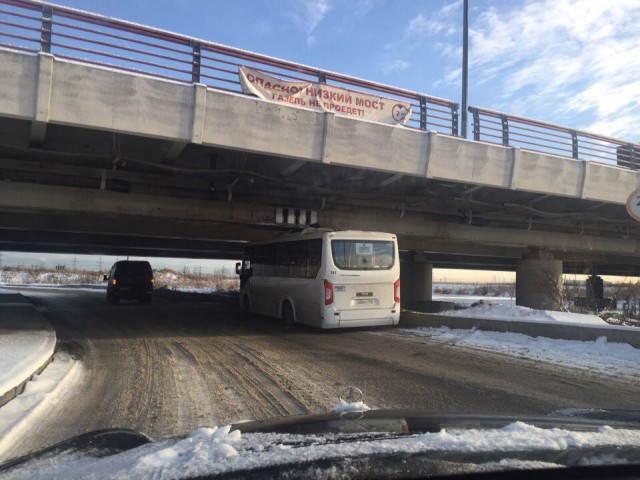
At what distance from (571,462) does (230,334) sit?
11422 millimetres

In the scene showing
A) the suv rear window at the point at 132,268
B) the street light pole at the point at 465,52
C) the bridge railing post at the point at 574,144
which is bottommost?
the suv rear window at the point at 132,268

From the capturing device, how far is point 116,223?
1864 cm

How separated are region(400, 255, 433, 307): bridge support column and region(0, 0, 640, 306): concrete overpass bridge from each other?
8722 mm

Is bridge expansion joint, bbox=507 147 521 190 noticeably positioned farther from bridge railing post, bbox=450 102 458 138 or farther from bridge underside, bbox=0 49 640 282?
bridge railing post, bbox=450 102 458 138

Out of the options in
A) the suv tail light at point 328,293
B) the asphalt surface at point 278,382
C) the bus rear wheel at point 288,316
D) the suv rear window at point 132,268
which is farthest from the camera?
the suv rear window at point 132,268

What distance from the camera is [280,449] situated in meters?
2.25

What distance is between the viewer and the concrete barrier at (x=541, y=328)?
9.41 metres

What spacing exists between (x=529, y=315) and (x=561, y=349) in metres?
3.05

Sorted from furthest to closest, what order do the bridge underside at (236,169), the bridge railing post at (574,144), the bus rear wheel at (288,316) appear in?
the bridge railing post at (574,144) < the bus rear wheel at (288,316) < the bridge underside at (236,169)

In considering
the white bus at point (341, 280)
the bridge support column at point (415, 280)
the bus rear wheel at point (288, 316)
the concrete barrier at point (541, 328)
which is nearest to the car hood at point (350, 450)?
the concrete barrier at point (541, 328)

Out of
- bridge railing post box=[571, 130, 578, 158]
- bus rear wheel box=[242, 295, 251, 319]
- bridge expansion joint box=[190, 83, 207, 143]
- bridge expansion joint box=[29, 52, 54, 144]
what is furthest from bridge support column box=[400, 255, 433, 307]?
bridge expansion joint box=[29, 52, 54, 144]

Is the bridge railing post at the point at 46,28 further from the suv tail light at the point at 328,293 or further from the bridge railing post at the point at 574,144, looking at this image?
the bridge railing post at the point at 574,144

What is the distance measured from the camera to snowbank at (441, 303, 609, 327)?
1136 cm

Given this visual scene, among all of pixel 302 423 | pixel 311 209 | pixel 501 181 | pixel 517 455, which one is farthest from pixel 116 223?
pixel 517 455
